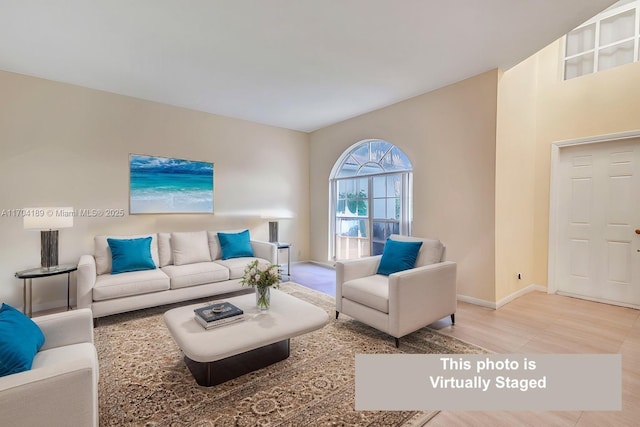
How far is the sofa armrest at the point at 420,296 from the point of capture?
243 centimetres

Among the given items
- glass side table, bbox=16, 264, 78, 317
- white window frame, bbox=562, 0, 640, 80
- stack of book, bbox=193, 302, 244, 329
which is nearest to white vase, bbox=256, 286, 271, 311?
stack of book, bbox=193, 302, 244, 329

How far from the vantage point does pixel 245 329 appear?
2.02 meters

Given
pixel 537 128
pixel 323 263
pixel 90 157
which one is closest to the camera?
pixel 90 157

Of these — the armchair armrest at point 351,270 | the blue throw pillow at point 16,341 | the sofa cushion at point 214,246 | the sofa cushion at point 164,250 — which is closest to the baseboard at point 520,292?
the armchair armrest at point 351,270

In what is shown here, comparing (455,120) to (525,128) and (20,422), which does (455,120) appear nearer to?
(525,128)

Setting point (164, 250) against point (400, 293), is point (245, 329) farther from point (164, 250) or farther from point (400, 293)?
point (164, 250)

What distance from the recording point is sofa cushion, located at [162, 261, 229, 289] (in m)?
3.39

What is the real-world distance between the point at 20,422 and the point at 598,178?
5.42 meters

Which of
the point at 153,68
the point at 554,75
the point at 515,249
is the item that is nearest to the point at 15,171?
the point at 153,68

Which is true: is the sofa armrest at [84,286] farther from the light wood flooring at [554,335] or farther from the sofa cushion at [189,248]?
the light wood flooring at [554,335]

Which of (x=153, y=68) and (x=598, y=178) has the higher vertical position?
(x=153, y=68)

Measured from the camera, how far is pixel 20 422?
107cm

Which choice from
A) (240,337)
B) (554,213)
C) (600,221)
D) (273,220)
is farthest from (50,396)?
(600,221)

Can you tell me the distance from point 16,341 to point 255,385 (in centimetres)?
128
